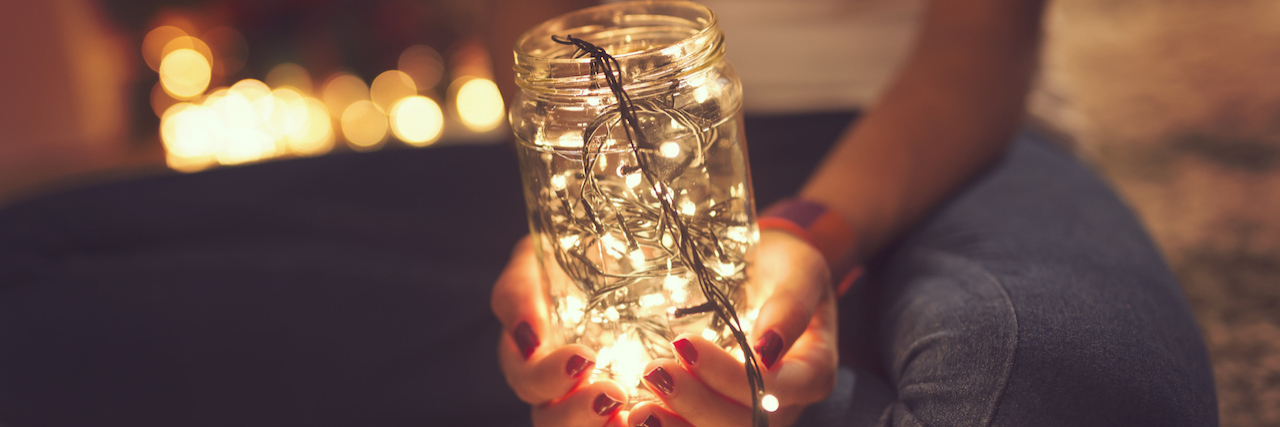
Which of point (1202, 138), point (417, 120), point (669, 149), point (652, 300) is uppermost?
point (669, 149)

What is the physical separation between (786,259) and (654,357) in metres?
0.16

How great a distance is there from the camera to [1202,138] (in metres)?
1.77

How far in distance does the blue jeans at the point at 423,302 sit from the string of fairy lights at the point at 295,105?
1369 millimetres

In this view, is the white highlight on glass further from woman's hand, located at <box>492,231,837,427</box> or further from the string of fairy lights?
the string of fairy lights

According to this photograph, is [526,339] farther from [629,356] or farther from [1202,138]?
[1202,138]

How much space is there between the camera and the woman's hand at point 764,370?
521 mm

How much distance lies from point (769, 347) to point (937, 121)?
1.56 feet

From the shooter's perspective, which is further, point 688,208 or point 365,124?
point 365,124

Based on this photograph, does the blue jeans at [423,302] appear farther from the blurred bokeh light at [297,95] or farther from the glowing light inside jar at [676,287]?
the blurred bokeh light at [297,95]

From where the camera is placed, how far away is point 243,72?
2408 mm

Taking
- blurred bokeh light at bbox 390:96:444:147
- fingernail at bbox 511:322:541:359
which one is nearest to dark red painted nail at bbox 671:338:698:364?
fingernail at bbox 511:322:541:359

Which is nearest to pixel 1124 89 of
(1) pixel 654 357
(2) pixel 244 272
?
(1) pixel 654 357

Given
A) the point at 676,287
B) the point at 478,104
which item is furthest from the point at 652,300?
the point at 478,104

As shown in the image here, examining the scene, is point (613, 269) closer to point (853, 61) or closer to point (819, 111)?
point (819, 111)
